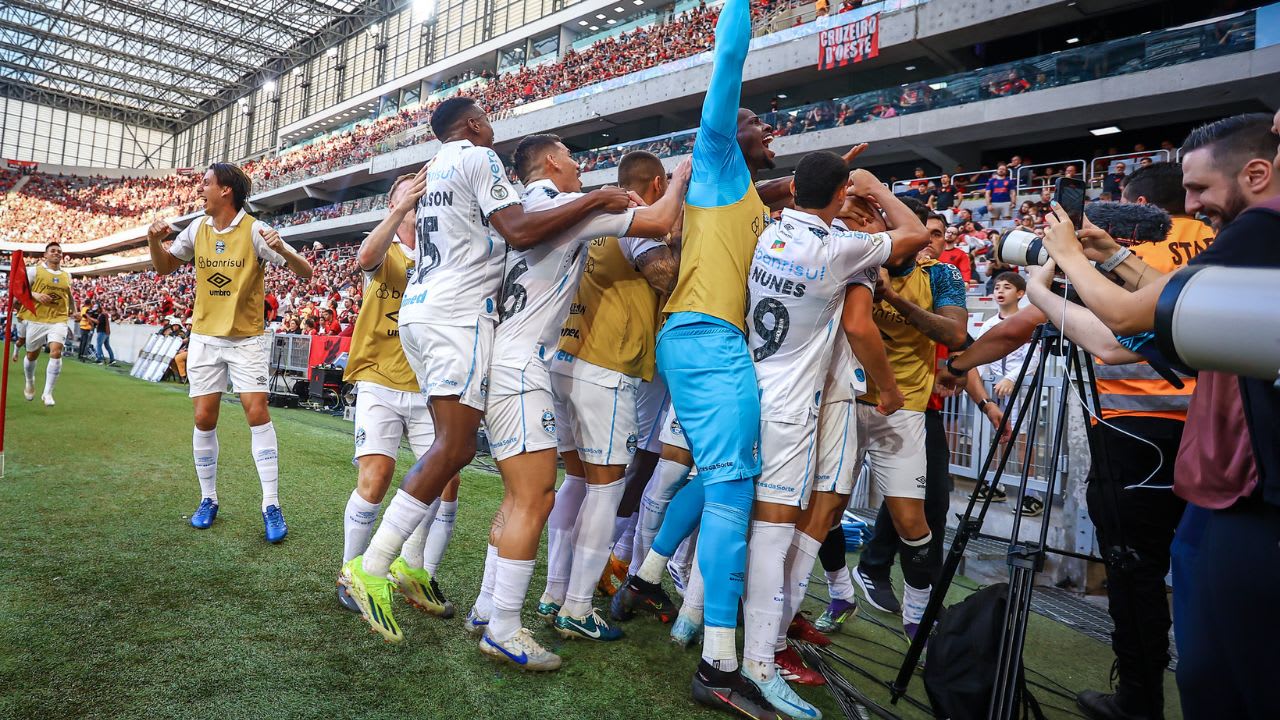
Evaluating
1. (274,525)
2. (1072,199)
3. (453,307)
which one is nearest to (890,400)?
(1072,199)

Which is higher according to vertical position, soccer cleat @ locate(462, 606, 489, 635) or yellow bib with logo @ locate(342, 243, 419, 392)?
yellow bib with logo @ locate(342, 243, 419, 392)

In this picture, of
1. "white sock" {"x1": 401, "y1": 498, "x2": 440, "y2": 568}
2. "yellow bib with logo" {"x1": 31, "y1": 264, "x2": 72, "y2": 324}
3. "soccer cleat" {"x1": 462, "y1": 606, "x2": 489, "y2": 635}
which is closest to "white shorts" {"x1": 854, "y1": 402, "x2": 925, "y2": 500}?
"soccer cleat" {"x1": 462, "y1": 606, "x2": 489, "y2": 635}

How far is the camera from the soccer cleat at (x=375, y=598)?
2.62 meters

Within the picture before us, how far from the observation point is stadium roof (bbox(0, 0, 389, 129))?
136ft

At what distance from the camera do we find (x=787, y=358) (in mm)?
2770

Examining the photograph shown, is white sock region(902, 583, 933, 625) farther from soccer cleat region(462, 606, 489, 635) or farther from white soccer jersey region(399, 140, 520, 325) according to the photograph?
white soccer jersey region(399, 140, 520, 325)

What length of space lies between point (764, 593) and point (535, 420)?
3.55 feet

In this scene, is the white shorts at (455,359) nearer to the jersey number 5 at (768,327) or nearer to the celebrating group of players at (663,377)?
the celebrating group of players at (663,377)

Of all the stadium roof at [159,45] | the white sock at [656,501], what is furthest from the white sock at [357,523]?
the stadium roof at [159,45]

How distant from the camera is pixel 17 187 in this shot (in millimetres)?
56156

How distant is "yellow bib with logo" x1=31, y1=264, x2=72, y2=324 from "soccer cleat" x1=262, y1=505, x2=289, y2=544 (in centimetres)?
826

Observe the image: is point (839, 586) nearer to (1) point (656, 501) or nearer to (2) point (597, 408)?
(1) point (656, 501)

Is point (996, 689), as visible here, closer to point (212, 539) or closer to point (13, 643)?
point (13, 643)

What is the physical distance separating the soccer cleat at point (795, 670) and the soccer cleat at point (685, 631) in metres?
0.36
